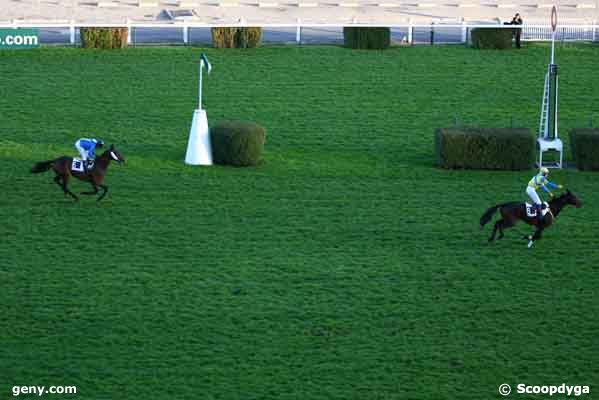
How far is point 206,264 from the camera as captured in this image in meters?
18.6

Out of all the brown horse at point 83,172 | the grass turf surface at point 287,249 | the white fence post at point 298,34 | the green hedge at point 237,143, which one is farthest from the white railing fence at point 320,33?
the brown horse at point 83,172

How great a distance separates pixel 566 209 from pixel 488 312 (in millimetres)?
6120

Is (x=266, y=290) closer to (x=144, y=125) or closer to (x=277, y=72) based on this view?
(x=144, y=125)

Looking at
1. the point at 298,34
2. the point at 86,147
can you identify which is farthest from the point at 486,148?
the point at 298,34

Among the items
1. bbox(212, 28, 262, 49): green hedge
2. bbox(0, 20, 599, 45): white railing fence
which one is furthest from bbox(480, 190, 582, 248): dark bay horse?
bbox(212, 28, 262, 49): green hedge

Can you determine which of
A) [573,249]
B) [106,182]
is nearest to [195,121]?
[106,182]

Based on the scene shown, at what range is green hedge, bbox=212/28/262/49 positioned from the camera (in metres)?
33.9

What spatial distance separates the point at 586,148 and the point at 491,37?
33.2 ft

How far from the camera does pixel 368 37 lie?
34.1 metres

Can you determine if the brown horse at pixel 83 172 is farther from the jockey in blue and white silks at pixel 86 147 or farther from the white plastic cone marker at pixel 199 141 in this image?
the white plastic cone marker at pixel 199 141

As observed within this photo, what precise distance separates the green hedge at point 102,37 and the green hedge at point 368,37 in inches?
245

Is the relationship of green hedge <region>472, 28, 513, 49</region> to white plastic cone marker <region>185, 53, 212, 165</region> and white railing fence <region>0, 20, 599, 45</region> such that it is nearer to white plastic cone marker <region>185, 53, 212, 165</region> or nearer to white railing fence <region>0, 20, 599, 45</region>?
white railing fence <region>0, 20, 599, 45</region>

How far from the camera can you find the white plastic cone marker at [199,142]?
80.4 ft

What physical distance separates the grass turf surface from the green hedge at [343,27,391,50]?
85.3 inches
